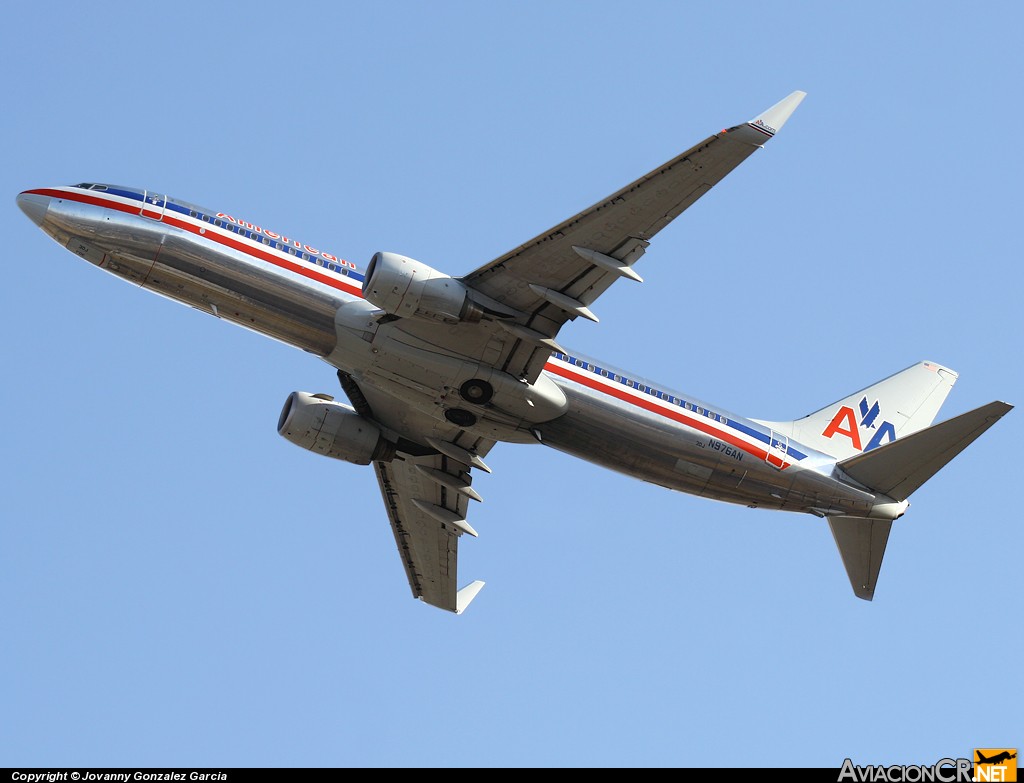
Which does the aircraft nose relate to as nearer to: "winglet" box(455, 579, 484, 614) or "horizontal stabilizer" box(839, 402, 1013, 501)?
"winglet" box(455, 579, 484, 614)

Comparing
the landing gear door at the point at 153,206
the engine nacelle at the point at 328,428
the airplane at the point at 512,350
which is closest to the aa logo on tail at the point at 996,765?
the airplane at the point at 512,350

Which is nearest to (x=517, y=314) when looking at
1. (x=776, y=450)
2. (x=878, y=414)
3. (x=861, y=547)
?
(x=776, y=450)

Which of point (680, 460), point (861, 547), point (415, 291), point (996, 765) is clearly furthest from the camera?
point (861, 547)

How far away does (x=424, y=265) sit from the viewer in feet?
124

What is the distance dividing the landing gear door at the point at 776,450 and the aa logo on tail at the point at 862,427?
291 centimetres

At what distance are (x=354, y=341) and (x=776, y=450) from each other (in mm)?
14826

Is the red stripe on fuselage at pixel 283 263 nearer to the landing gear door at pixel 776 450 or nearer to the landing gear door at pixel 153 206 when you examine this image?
the landing gear door at pixel 153 206

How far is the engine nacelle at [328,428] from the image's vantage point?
147 ft

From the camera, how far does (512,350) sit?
39031 mm

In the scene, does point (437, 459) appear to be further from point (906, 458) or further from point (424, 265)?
point (906, 458)

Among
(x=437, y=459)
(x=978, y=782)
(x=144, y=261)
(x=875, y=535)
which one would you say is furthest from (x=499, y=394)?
(x=978, y=782)

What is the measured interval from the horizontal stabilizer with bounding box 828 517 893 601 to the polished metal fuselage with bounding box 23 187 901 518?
140 cm

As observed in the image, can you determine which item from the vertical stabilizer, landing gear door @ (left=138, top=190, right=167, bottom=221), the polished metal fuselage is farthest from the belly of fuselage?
landing gear door @ (left=138, top=190, right=167, bottom=221)

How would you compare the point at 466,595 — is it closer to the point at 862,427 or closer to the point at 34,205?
the point at 862,427
